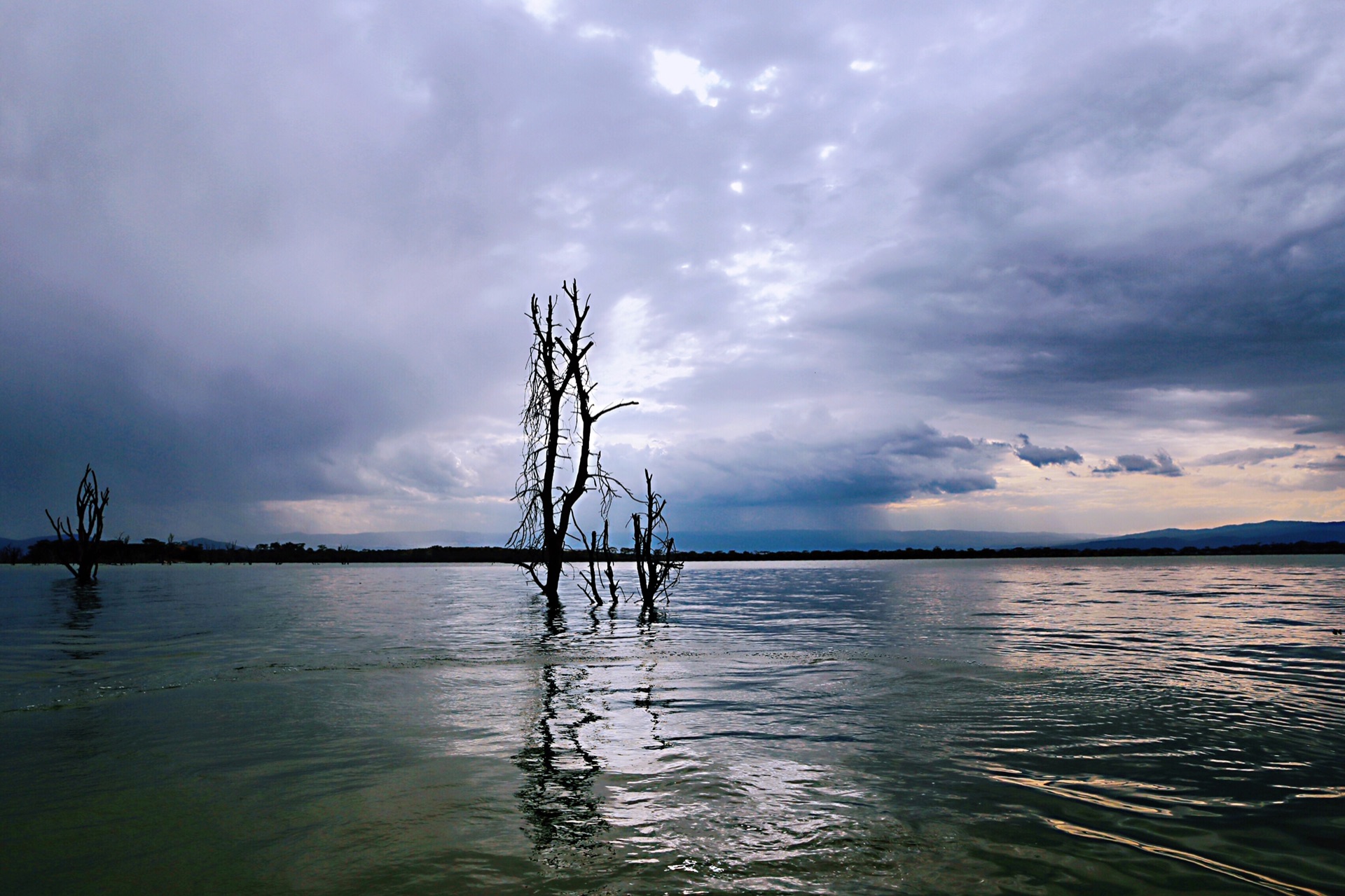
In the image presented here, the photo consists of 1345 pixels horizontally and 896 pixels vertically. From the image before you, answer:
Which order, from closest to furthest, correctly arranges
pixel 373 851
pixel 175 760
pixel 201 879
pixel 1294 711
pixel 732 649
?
pixel 201 879
pixel 373 851
pixel 175 760
pixel 1294 711
pixel 732 649

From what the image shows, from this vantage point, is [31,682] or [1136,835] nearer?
[1136,835]

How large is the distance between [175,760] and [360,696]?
3422mm

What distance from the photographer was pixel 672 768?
21.9 ft

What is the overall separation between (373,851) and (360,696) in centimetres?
634

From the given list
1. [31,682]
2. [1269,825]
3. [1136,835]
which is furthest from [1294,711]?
[31,682]

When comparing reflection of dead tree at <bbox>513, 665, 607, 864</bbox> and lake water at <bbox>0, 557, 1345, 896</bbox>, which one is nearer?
lake water at <bbox>0, 557, 1345, 896</bbox>

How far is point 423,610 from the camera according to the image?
27547 millimetres

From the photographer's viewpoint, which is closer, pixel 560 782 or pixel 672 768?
pixel 560 782

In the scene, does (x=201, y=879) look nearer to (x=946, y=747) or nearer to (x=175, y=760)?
(x=175, y=760)

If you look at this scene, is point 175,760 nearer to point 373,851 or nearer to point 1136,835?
point 373,851

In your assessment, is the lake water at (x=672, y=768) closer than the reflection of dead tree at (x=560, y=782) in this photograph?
Yes

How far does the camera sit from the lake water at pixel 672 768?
447 centimetres

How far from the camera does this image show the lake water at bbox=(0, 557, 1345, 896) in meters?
4.47

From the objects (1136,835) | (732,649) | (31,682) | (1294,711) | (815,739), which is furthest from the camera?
(732,649)
